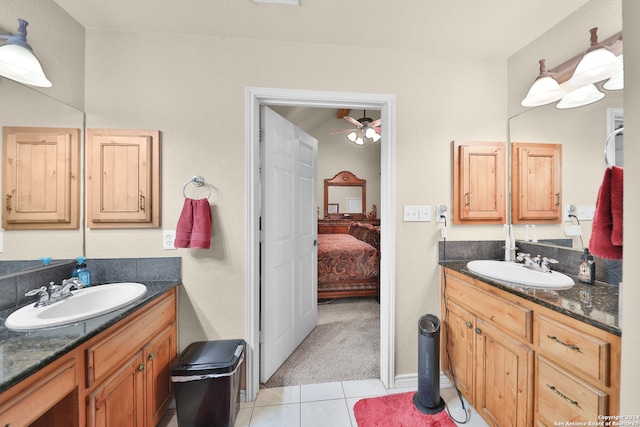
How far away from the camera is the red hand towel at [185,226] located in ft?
5.12

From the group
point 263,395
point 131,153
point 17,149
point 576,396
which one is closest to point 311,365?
point 263,395

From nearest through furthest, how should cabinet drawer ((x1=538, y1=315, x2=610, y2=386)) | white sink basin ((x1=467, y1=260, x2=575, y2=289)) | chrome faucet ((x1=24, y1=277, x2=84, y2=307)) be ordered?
Result: cabinet drawer ((x1=538, y1=315, x2=610, y2=386)) < chrome faucet ((x1=24, y1=277, x2=84, y2=307)) < white sink basin ((x1=467, y1=260, x2=575, y2=289))

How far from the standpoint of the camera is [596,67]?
4.37ft

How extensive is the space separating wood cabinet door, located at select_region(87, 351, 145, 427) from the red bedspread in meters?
2.15

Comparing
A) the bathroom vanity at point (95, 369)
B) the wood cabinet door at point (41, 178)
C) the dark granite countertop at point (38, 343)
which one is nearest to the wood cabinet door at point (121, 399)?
the bathroom vanity at point (95, 369)

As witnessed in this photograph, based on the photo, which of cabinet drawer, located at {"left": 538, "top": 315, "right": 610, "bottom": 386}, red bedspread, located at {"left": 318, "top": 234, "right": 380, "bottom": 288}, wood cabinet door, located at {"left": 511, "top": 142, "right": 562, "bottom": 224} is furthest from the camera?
red bedspread, located at {"left": 318, "top": 234, "right": 380, "bottom": 288}

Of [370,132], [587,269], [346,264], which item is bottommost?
[346,264]

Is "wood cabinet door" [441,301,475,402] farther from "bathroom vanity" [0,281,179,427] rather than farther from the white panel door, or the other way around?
"bathroom vanity" [0,281,179,427]

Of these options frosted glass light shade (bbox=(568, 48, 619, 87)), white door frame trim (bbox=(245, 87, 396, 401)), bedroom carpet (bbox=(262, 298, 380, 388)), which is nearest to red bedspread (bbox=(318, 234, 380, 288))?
bedroom carpet (bbox=(262, 298, 380, 388))

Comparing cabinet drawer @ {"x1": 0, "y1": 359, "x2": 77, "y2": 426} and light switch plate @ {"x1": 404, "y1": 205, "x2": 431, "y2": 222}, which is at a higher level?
light switch plate @ {"x1": 404, "y1": 205, "x2": 431, "y2": 222}

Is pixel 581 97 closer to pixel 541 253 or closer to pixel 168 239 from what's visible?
pixel 541 253

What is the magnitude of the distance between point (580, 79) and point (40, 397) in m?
2.85

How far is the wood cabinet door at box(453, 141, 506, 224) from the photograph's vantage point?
1.86 meters

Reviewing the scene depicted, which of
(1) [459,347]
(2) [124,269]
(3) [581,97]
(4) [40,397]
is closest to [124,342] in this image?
Answer: (4) [40,397]
